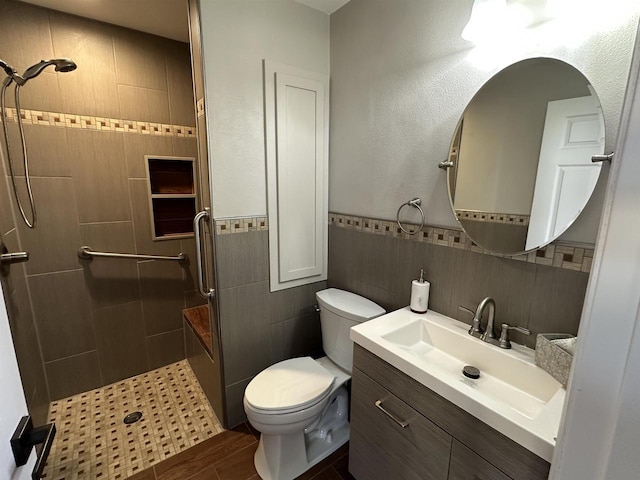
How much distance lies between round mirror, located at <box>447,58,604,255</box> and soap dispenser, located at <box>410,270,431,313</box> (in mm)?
319

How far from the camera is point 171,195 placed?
2.24 meters

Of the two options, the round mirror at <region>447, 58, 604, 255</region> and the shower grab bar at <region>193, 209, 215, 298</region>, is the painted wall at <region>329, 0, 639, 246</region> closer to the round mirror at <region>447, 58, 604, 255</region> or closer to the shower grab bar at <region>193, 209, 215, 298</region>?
the round mirror at <region>447, 58, 604, 255</region>

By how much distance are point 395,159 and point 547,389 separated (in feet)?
3.76

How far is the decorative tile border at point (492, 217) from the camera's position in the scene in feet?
3.69

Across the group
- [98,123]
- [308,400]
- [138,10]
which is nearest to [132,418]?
[308,400]

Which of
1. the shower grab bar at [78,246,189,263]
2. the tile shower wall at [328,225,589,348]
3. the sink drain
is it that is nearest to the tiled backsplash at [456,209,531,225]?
the tile shower wall at [328,225,589,348]

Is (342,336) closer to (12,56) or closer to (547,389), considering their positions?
(547,389)

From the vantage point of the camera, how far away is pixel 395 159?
155 cm

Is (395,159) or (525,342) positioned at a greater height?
(395,159)

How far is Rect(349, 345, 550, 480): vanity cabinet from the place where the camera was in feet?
2.69

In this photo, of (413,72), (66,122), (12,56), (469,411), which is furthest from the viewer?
(66,122)


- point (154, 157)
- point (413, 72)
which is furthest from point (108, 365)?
point (413, 72)

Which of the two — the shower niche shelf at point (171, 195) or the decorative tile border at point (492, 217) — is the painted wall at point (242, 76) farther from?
the decorative tile border at point (492, 217)

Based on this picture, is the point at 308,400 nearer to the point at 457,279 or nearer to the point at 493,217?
the point at 457,279
